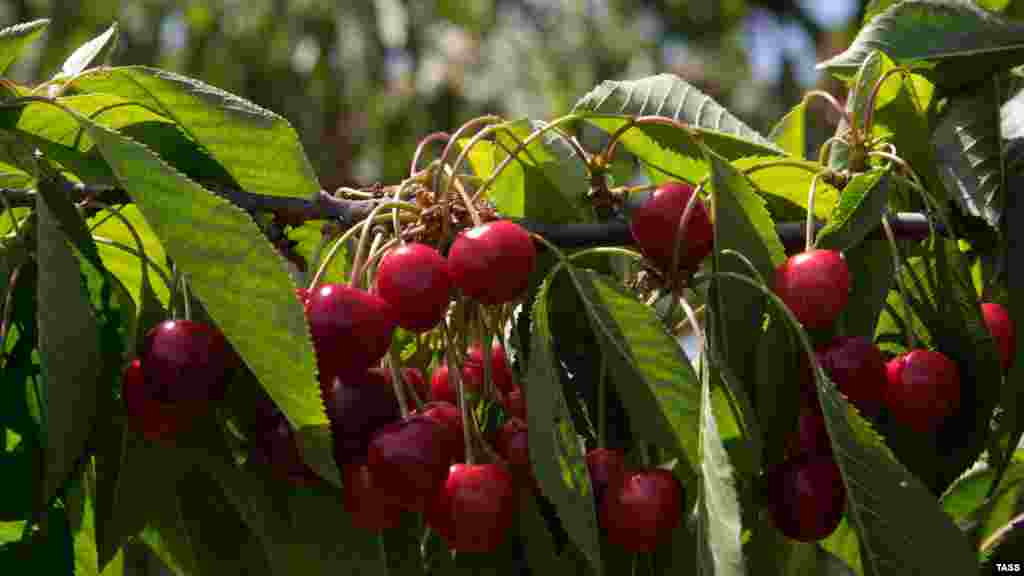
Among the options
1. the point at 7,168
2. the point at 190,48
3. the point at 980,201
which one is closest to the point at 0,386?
the point at 7,168

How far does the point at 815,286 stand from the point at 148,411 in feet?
1.79

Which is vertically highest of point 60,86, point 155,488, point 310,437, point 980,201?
point 60,86

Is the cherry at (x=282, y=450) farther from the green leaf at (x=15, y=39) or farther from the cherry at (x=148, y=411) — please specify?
the green leaf at (x=15, y=39)

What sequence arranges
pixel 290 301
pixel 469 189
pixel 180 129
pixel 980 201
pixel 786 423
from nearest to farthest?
pixel 290 301 → pixel 786 423 → pixel 180 129 → pixel 980 201 → pixel 469 189

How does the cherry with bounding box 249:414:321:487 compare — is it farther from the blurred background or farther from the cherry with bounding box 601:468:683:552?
the blurred background

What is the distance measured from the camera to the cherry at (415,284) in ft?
3.40

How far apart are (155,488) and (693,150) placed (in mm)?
587

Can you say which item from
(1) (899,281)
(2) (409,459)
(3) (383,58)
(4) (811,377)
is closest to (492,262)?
(2) (409,459)

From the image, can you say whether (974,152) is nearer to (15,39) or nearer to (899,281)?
(899,281)

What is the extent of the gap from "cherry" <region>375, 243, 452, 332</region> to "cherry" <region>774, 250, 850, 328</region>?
0.28 m

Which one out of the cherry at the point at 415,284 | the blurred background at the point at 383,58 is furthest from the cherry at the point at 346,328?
the blurred background at the point at 383,58

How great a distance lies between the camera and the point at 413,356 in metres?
1.27

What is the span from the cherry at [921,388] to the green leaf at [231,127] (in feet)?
1.77

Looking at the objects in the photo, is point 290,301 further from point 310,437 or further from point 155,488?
point 155,488
